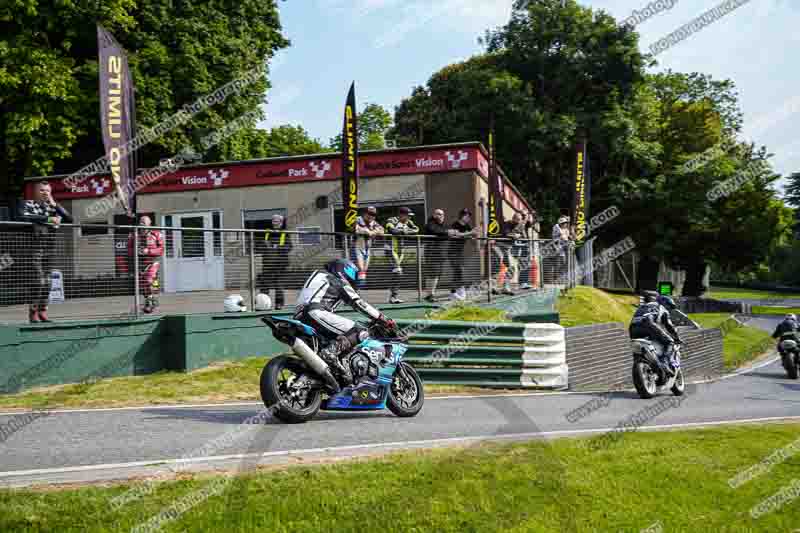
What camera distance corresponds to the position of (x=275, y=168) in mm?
24125

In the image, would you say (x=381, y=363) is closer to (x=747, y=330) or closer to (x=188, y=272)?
(x=188, y=272)

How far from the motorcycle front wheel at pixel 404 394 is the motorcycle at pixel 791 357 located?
1545cm

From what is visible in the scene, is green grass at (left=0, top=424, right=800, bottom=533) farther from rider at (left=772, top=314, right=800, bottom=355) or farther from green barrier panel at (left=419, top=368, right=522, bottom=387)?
rider at (left=772, top=314, right=800, bottom=355)

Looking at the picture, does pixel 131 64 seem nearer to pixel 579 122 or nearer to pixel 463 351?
pixel 463 351

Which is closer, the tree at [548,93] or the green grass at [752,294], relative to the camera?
the tree at [548,93]

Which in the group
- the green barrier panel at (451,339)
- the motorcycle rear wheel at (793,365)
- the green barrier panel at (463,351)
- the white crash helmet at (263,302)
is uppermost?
the white crash helmet at (263,302)

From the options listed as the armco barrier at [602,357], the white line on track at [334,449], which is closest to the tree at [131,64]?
the armco barrier at [602,357]

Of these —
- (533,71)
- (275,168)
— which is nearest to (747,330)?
(533,71)

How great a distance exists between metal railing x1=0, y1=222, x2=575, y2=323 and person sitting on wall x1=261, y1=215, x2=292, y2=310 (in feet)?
0.06

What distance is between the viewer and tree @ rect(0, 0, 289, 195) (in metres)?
22.4

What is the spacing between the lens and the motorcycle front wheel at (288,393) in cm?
768

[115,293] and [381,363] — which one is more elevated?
[115,293]

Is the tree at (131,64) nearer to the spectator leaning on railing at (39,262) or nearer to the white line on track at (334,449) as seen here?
the spectator leaning on railing at (39,262)

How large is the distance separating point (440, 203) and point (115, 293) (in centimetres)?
1351
